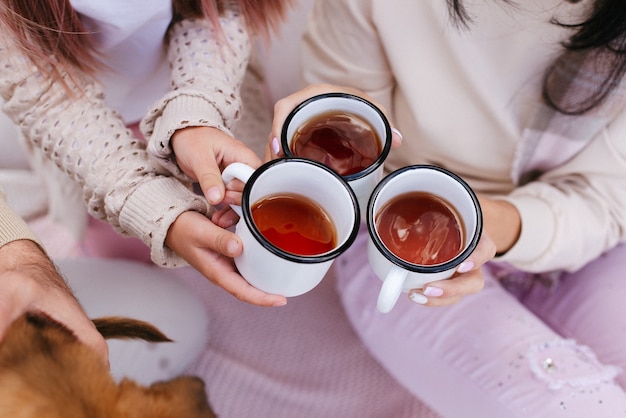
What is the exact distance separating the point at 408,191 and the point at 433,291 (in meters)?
0.10

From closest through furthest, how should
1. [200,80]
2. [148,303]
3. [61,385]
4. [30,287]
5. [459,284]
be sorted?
[61,385], [30,287], [459,284], [200,80], [148,303]

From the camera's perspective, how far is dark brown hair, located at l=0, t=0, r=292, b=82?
0.65 meters

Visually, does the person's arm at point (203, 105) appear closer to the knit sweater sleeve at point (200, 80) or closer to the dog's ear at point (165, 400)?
the knit sweater sleeve at point (200, 80)

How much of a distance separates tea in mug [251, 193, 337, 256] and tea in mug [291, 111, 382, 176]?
2.5 inches

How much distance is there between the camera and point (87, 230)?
3.27 feet

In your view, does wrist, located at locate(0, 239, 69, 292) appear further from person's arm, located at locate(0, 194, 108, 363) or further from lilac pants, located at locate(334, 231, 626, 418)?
lilac pants, located at locate(334, 231, 626, 418)

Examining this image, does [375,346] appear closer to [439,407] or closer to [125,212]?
[439,407]

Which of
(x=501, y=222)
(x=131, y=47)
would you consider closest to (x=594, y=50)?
(x=501, y=222)

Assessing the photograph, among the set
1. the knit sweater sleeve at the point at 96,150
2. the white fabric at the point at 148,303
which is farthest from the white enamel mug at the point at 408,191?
the white fabric at the point at 148,303

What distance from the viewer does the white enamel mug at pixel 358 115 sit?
572mm

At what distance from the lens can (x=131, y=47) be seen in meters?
0.80

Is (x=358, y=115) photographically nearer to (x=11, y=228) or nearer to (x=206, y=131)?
(x=206, y=131)

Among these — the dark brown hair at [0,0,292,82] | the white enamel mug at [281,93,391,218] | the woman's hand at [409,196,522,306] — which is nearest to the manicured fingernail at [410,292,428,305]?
the woman's hand at [409,196,522,306]

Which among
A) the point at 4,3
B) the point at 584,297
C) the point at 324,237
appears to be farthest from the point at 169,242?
the point at 584,297
